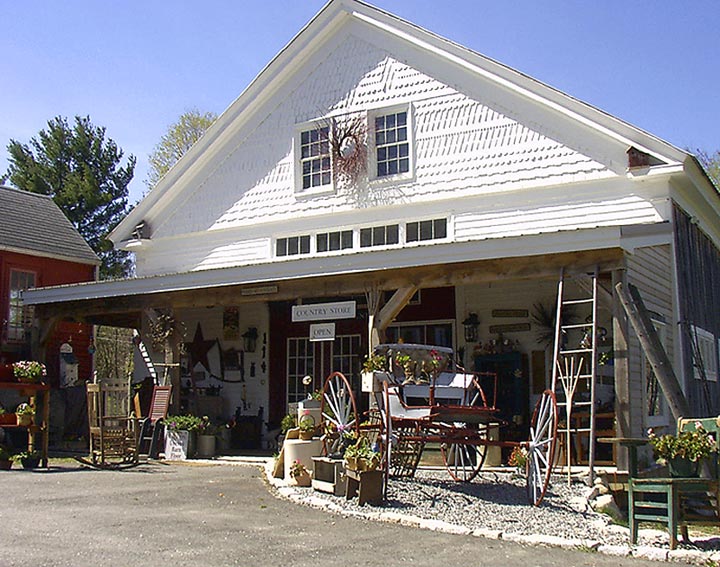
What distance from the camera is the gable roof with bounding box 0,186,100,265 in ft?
70.6

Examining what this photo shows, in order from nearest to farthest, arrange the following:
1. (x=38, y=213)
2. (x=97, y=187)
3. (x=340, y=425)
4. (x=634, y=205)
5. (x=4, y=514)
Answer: (x=4, y=514)
(x=340, y=425)
(x=634, y=205)
(x=38, y=213)
(x=97, y=187)

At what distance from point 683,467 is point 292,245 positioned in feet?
34.5

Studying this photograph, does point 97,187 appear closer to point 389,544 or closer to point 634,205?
point 634,205

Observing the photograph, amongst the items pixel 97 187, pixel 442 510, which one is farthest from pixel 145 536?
pixel 97 187

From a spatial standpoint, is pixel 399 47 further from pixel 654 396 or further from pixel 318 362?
pixel 654 396

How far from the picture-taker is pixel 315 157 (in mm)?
16781

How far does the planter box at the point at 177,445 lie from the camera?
14586mm

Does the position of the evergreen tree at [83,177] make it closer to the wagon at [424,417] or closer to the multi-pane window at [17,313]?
the multi-pane window at [17,313]

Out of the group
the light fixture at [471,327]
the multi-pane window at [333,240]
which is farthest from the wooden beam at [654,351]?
the multi-pane window at [333,240]

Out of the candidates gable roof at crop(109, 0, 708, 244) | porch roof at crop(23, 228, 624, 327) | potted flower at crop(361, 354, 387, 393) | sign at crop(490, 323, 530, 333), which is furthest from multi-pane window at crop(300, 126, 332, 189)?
potted flower at crop(361, 354, 387, 393)

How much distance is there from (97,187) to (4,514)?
110ft

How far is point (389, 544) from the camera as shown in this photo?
24.0 feet

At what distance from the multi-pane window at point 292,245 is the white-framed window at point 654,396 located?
694 cm

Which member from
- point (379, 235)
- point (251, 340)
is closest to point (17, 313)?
point (251, 340)
